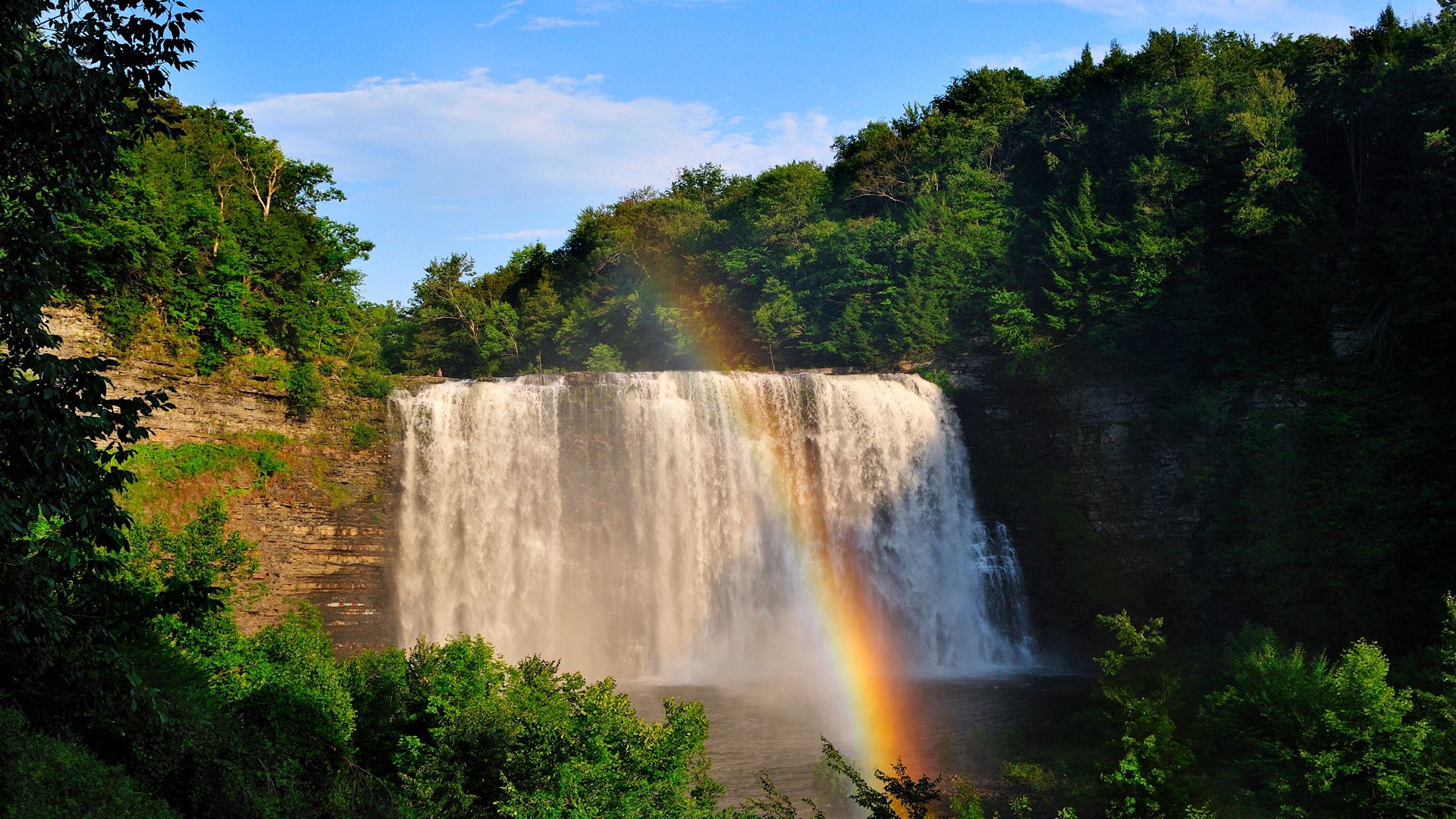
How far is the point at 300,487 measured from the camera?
104 ft

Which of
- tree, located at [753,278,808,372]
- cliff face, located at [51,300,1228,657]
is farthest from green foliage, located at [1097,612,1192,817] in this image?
tree, located at [753,278,808,372]

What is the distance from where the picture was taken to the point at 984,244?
4931 centimetres

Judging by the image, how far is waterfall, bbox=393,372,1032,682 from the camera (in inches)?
1313

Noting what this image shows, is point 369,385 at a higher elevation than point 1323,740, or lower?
higher

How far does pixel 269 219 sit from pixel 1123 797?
31.4 meters

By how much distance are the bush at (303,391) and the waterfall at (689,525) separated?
8.14 ft

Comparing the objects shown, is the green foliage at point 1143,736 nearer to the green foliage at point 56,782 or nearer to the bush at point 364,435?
the green foliage at point 56,782

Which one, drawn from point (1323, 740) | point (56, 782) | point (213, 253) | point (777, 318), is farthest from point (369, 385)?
point (1323, 740)

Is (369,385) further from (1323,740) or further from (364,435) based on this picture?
(1323,740)

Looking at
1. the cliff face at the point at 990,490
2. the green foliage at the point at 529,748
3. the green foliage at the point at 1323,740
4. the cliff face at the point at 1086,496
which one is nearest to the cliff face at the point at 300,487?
the cliff face at the point at 990,490

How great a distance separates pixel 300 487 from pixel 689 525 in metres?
12.5

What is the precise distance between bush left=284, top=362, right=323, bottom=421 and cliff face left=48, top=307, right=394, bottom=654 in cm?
22

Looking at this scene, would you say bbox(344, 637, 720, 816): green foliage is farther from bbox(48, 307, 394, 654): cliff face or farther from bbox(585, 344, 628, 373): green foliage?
bbox(585, 344, 628, 373): green foliage

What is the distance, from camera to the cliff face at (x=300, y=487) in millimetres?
30000
